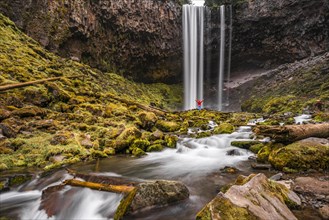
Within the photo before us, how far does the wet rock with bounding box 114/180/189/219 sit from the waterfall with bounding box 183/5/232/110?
29.7m

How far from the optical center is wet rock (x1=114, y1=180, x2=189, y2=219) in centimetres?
392

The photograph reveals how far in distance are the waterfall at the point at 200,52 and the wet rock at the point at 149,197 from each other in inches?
1169

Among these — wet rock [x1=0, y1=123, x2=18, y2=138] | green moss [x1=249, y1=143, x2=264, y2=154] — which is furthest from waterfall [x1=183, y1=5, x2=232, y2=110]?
wet rock [x1=0, y1=123, x2=18, y2=138]

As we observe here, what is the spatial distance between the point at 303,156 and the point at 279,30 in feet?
106

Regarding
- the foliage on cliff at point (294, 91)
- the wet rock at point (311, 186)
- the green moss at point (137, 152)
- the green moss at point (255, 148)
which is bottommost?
the wet rock at point (311, 186)

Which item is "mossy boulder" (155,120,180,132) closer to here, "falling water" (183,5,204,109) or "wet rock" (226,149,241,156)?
"wet rock" (226,149,241,156)

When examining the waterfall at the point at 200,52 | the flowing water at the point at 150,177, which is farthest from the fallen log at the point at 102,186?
the waterfall at the point at 200,52

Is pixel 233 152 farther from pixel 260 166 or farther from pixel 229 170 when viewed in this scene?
pixel 229 170

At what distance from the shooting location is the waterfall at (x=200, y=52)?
113 ft

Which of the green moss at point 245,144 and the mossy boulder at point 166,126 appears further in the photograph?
the mossy boulder at point 166,126

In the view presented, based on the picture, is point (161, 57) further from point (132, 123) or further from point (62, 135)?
point (62, 135)

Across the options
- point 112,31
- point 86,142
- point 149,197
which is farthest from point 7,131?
point 112,31

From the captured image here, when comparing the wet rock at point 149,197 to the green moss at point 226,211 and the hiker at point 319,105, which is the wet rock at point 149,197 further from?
the hiker at point 319,105

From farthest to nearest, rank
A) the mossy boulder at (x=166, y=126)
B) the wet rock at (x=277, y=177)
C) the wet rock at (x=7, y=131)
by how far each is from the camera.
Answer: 1. the mossy boulder at (x=166, y=126)
2. the wet rock at (x=7, y=131)
3. the wet rock at (x=277, y=177)
